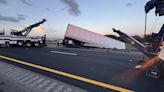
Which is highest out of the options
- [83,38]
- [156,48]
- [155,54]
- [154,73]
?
[83,38]

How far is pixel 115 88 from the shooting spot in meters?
4.61

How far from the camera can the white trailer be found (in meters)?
24.2

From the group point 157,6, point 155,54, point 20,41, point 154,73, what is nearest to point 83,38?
point 20,41

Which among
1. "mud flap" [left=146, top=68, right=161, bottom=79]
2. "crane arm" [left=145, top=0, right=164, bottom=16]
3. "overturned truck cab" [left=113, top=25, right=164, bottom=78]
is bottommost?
"mud flap" [left=146, top=68, right=161, bottom=79]

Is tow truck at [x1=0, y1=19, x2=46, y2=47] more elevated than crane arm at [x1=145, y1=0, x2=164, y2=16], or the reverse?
crane arm at [x1=145, y1=0, x2=164, y2=16]

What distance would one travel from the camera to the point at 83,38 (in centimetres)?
2450

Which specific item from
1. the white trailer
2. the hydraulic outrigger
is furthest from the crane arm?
the white trailer

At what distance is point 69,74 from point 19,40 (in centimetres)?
1975

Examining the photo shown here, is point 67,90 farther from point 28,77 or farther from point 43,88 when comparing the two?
point 28,77

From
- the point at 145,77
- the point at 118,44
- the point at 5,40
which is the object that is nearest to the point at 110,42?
the point at 118,44

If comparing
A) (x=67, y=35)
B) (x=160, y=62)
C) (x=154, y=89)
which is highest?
(x=67, y=35)

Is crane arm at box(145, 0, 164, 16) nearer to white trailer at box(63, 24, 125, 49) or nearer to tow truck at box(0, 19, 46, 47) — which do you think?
white trailer at box(63, 24, 125, 49)

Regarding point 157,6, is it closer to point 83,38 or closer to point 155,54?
point 155,54

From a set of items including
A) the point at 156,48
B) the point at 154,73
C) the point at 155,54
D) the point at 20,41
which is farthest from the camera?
the point at 20,41
